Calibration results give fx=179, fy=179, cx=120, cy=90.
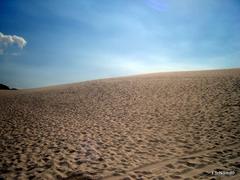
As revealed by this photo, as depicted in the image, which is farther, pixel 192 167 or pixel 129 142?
pixel 129 142

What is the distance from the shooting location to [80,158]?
21.5 feet

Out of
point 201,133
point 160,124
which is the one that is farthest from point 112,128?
point 201,133

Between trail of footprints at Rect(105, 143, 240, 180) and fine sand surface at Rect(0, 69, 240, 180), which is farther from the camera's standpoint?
fine sand surface at Rect(0, 69, 240, 180)

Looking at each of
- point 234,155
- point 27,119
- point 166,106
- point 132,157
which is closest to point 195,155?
point 234,155

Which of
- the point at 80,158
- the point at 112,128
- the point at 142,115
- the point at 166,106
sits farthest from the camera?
the point at 166,106

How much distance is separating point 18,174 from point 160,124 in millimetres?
7415

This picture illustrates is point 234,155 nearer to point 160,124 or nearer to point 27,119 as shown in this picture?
point 160,124

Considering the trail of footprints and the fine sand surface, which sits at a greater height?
the fine sand surface

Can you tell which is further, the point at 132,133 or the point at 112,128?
the point at 112,128

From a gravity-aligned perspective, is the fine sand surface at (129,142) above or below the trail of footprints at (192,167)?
above

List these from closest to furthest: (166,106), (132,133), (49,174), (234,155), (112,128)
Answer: (49,174)
(234,155)
(132,133)
(112,128)
(166,106)

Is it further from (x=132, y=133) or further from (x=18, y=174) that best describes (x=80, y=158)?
(x=132, y=133)

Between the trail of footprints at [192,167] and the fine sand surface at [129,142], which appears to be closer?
the trail of footprints at [192,167]

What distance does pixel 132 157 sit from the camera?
650 cm
